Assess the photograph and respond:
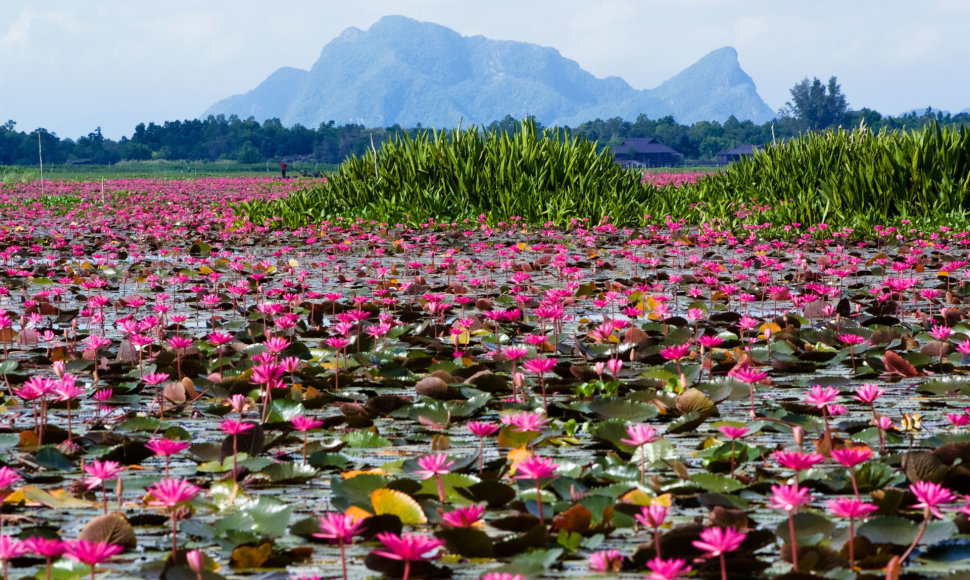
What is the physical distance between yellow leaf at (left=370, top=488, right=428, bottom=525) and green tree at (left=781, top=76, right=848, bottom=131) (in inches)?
4443

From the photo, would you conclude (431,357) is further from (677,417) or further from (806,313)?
(806,313)

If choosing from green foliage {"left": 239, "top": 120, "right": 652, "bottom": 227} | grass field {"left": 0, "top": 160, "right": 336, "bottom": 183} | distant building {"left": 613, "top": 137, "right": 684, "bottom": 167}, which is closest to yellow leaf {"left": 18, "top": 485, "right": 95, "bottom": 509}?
green foliage {"left": 239, "top": 120, "right": 652, "bottom": 227}

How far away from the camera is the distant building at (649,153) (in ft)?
316

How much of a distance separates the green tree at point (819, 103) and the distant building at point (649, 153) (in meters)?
19.1

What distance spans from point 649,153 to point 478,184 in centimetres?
8771

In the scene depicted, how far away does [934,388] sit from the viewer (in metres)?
3.13

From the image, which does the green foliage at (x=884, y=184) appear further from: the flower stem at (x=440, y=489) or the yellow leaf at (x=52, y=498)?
the yellow leaf at (x=52, y=498)

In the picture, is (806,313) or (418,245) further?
(418,245)

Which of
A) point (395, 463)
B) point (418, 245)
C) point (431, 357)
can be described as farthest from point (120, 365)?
point (418, 245)

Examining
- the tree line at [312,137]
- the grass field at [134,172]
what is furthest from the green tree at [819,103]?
the grass field at [134,172]

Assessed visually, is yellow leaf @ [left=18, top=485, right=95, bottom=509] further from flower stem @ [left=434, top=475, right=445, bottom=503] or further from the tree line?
the tree line

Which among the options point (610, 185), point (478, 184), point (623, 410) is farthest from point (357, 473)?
point (610, 185)

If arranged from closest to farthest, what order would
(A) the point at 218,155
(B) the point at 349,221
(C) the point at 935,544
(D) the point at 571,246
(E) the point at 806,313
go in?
(C) the point at 935,544, (E) the point at 806,313, (D) the point at 571,246, (B) the point at 349,221, (A) the point at 218,155

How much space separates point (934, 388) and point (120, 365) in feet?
9.93
